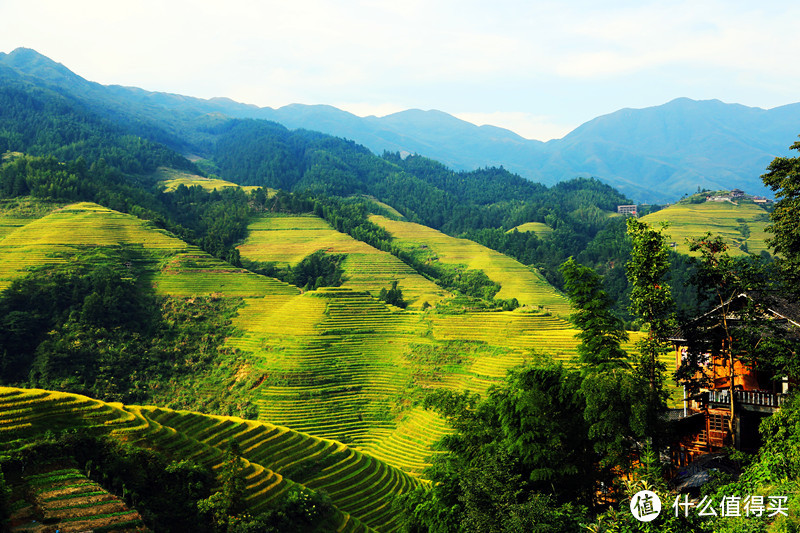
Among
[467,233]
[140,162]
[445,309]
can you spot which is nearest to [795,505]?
[445,309]

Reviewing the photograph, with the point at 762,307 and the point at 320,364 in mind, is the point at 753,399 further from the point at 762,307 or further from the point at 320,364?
the point at 320,364

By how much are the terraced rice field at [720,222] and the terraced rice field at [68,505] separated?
9276 centimetres

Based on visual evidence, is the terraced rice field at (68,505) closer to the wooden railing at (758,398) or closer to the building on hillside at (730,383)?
the building on hillside at (730,383)

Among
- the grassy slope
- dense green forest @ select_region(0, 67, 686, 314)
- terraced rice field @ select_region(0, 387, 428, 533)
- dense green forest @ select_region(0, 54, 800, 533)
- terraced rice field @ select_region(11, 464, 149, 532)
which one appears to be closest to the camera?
dense green forest @ select_region(0, 54, 800, 533)

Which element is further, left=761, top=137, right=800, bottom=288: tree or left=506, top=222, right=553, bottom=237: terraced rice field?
left=506, top=222, right=553, bottom=237: terraced rice field

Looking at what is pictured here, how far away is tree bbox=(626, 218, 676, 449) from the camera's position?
1554 cm

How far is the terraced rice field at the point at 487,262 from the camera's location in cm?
7575

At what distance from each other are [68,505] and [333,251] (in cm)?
6100

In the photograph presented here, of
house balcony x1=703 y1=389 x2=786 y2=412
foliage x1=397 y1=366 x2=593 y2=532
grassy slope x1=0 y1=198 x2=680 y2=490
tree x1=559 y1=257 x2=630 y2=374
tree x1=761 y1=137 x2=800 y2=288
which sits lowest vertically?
grassy slope x1=0 y1=198 x2=680 y2=490

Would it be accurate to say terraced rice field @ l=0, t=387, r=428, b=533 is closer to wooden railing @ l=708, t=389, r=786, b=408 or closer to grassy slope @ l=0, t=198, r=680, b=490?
grassy slope @ l=0, t=198, r=680, b=490

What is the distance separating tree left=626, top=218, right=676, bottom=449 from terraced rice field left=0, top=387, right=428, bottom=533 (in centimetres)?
1185

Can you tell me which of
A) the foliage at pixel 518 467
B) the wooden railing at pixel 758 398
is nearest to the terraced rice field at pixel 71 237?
the foliage at pixel 518 467

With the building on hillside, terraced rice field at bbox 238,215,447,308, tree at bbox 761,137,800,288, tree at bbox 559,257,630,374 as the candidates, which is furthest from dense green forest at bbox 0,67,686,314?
tree at bbox 761,137,800,288

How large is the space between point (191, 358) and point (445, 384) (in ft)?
64.2
